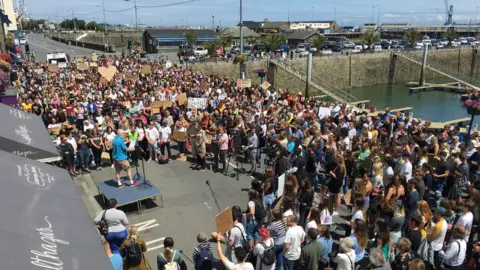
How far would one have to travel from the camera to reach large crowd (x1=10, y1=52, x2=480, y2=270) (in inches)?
238

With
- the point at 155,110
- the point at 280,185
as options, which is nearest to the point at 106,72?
the point at 155,110

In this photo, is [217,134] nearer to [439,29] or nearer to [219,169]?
[219,169]

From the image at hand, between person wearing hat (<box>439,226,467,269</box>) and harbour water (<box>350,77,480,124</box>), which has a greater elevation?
person wearing hat (<box>439,226,467,269</box>)

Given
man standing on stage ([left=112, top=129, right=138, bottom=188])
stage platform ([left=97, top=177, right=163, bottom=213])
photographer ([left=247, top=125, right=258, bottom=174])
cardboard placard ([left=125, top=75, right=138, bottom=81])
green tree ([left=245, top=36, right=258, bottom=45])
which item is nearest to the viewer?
stage platform ([left=97, top=177, right=163, bottom=213])

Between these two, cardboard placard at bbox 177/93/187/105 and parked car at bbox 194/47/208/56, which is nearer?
cardboard placard at bbox 177/93/187/105

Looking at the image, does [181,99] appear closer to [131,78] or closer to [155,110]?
[155,110]

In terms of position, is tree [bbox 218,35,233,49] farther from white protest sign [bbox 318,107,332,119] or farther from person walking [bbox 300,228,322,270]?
person walking [bbox 300,228,322,270]

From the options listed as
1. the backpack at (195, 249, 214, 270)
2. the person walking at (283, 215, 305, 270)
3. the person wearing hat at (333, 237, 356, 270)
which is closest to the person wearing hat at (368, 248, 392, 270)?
the person wearing hat at (333, 237, 356, 270)

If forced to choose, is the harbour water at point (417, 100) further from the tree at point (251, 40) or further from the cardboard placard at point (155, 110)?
the cardboard placard at point (155, 110)

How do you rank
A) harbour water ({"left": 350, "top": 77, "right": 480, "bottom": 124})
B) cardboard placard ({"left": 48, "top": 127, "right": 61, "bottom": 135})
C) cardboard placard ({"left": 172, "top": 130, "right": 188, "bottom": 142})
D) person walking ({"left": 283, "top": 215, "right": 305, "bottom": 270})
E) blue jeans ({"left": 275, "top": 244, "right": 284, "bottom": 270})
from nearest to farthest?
1. person walking ({"left": 283, "top": 215, "right": 305, "bottom": 270})
2. blue jeans ({"left": 275, "top": 244, "right": 284, "bottom": 270})
3. cardboard placard ({"left": 48, "top": 127, "right": 61, "bottom": 135})
4. cardboard placard ({"left": 172, "top": 130, "right": 188, "bottom": 142})
5. harbour water ({"left": 350, "top": 77, "right": 480, "bottom": 124})

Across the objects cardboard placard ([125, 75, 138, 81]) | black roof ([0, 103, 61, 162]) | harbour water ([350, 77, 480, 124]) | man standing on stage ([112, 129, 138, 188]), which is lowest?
harbour water ([350, 77, 480, 124])

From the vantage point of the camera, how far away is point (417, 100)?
43.5 meters

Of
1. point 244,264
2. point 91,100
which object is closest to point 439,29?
point 91,100

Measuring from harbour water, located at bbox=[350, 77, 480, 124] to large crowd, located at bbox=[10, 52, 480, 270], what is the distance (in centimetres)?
2297
